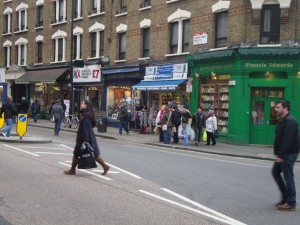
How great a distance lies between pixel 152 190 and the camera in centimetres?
898

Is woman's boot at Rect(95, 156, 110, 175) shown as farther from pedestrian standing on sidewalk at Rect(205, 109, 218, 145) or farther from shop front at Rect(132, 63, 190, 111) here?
shop front at Rect(132, 63, 190, 111)

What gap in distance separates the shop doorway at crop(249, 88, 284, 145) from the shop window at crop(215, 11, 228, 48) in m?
2.84

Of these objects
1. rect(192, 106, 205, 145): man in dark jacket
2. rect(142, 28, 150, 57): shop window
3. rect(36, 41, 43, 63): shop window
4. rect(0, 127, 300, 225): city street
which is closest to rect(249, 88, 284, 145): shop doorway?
rect(192, 106, 205, 145): man in dark jacket

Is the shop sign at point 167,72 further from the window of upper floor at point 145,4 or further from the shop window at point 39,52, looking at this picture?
the shop window at point 39,52

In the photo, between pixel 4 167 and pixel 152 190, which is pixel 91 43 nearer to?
pixel 4 167

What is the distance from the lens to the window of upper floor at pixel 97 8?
Answer: 30591 millimetres

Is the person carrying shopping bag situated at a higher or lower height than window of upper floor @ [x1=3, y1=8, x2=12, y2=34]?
A: lower

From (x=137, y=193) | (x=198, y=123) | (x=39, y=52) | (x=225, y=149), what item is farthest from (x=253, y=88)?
(x=39, y=52)

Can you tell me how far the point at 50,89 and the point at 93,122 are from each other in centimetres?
2787

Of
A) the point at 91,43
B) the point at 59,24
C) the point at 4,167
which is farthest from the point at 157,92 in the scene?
the point at 4,167

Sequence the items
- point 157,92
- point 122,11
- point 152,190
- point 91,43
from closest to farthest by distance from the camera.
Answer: point 152,190, point 157,92, point 122,11, point 91,43

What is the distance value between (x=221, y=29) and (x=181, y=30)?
2.82 m

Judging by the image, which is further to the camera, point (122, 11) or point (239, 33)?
point (122, 11)

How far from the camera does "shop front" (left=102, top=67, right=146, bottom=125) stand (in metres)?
27.3
